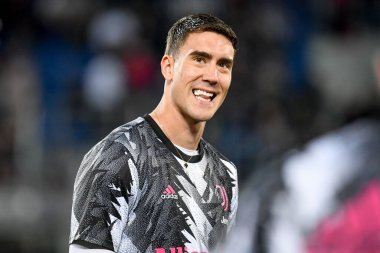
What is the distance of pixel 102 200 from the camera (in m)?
2.82

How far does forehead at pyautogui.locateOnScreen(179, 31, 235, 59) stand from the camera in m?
3.24

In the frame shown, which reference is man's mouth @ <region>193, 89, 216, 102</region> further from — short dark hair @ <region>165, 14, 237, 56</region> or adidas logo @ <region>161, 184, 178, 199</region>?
adidas logo @ <region>161, 184, 178, 199</region>

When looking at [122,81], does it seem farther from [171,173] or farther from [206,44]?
[171,173]

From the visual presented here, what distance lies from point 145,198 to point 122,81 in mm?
6380

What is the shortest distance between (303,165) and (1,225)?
7.16 metres

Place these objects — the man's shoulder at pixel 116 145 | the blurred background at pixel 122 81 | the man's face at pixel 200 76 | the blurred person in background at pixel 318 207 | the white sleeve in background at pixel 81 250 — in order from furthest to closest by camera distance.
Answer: the blurred background at pixel 122 81 < the man's face at pixel 200 76 < the man's shoulder at pixel 116 145 < the white sleeve in background at pixel 81 250 < the blurred person in background at pixel 318 207

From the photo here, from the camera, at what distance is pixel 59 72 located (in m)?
9.31

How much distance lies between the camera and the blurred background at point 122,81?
813 cm

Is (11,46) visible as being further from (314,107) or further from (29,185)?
(314,107)

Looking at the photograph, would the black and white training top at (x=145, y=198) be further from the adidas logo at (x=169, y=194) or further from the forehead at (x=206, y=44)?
the forehead at (x=206, y=44)

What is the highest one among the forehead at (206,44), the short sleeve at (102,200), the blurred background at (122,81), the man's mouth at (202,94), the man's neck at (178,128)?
the blurred background at (122,81)

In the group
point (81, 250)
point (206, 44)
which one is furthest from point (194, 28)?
point (81, 250)

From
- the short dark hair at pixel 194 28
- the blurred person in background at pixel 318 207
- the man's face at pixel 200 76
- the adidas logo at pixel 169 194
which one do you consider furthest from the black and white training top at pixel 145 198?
the blurred person in background at pixel 318 207

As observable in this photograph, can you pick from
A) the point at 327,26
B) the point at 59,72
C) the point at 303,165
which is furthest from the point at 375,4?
the point at 303,165
